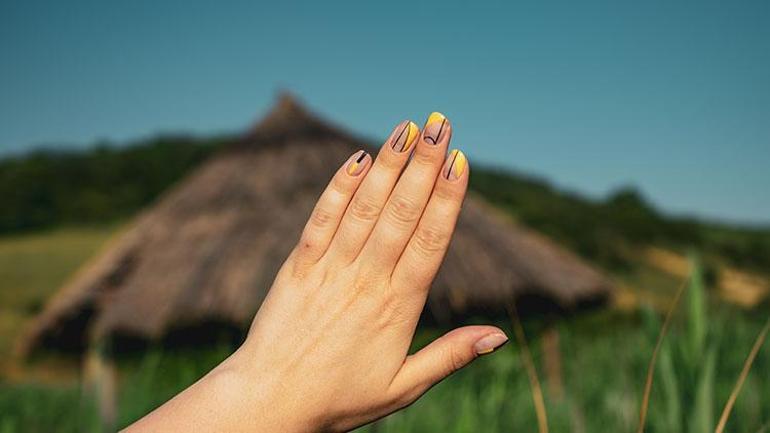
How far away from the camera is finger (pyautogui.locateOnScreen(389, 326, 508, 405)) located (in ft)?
2.51

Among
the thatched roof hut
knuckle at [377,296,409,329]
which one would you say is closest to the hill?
the thatched roof hut

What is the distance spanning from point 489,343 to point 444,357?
2.1 inches

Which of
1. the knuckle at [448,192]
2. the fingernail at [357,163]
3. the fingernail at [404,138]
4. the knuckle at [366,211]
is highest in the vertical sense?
the fingernail at [404,138]

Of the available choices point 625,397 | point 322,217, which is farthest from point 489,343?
point 625,397

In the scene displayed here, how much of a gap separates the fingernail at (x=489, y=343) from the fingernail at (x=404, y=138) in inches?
9.4

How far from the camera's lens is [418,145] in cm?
82

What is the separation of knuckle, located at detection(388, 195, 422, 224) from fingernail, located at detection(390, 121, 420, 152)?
0.06m

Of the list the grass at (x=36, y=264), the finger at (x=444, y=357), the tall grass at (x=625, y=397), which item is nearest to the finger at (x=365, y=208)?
the finger at (x=444, y=357)

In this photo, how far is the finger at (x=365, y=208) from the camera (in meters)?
0.86

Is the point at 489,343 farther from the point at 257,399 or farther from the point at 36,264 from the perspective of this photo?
the point at 36,264

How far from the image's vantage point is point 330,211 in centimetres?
87

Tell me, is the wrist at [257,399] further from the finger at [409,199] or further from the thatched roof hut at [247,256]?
the thatched roof hut at [247,256]

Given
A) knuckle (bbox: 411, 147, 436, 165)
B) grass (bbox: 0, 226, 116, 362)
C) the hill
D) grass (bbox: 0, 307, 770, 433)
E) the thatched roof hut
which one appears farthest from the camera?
the hill

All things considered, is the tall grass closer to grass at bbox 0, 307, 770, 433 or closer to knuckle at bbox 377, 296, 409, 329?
grass at bbox 0, 307, 770, 433
